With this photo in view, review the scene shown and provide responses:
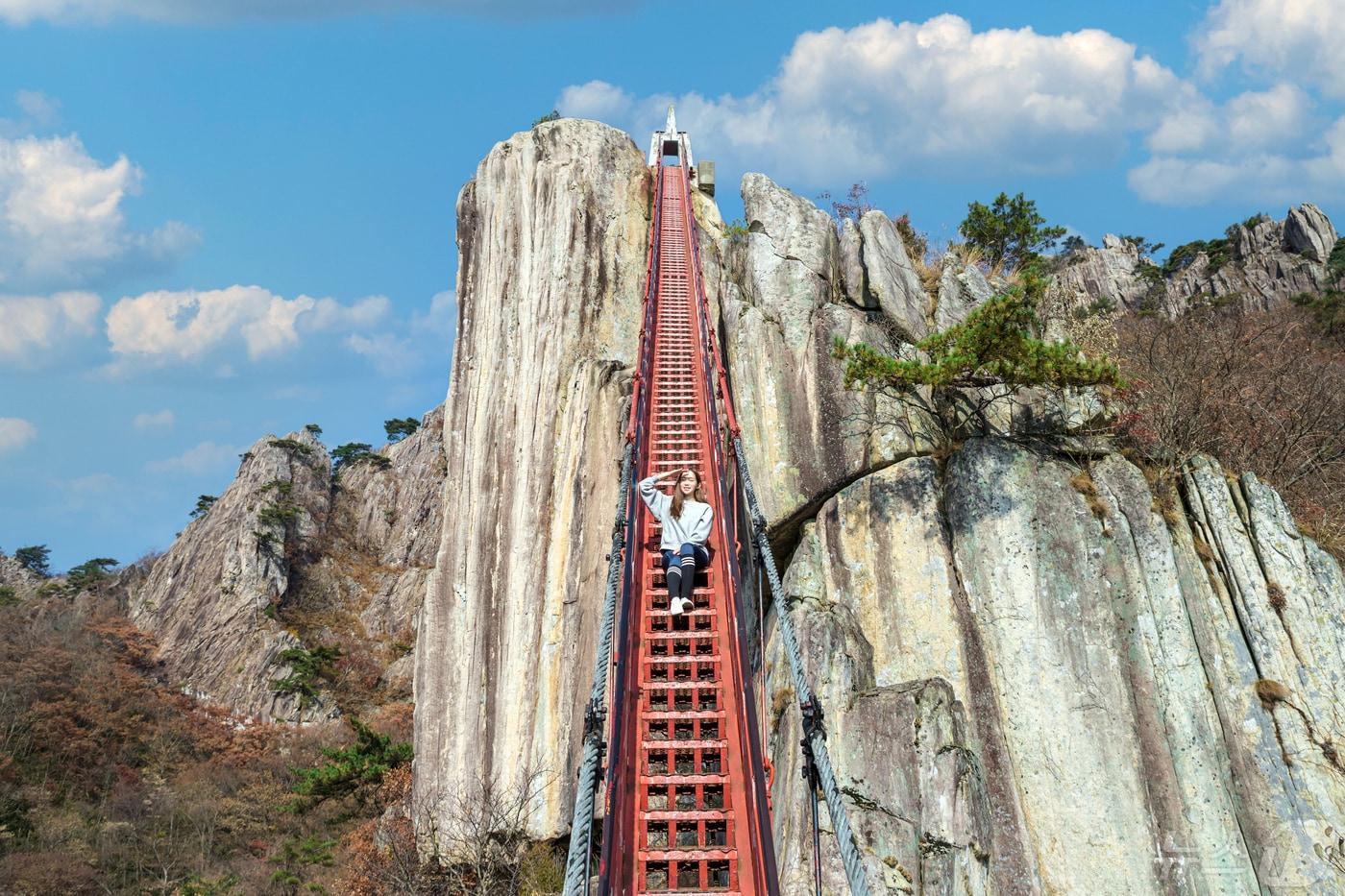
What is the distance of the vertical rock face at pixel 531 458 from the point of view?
46.0 ft

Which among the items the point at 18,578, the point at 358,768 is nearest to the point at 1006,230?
the point at 358,768

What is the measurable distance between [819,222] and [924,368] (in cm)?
624

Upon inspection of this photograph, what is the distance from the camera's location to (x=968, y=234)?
22938 mm

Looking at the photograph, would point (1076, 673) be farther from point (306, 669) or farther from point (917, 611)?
point (306, 669)

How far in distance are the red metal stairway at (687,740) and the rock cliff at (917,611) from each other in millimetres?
3176

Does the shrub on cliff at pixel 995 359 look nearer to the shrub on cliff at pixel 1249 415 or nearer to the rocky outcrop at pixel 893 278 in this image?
the shrub on cliff at pixel 1249 415

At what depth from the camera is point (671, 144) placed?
1228 inches

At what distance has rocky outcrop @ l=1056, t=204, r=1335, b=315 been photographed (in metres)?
52.8

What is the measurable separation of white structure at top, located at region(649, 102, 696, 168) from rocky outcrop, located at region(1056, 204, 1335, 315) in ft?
98.0

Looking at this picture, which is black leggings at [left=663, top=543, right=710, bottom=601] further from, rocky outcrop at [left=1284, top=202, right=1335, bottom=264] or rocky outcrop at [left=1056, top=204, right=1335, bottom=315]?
rocky outcrop at [left=1284, top=202, right=1335, bottom=264]

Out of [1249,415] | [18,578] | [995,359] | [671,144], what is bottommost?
[995,359]

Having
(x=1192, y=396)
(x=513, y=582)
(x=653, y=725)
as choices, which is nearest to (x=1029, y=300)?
(x=1192, y=396)

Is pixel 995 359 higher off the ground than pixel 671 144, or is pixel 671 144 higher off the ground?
pixel 671 144

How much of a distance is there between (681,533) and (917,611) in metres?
5.33
